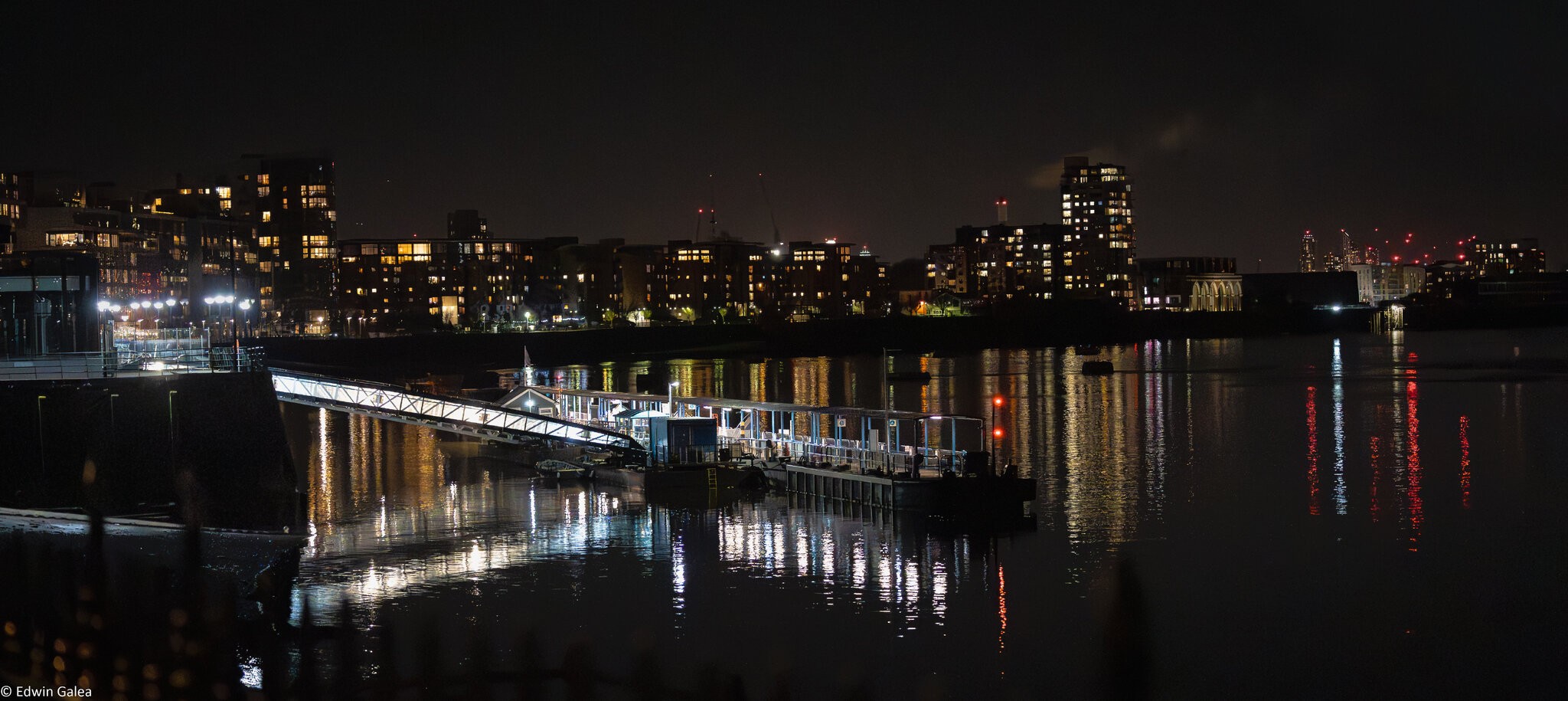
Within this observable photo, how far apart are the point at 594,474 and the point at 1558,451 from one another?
125ft

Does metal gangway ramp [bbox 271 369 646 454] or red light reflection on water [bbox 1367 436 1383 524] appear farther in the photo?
metal gangway ramp [bbox 271 369 646 454]

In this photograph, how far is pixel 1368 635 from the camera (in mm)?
26062

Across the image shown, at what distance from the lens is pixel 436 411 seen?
4641 cm

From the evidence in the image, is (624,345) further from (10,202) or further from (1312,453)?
(1312,453)

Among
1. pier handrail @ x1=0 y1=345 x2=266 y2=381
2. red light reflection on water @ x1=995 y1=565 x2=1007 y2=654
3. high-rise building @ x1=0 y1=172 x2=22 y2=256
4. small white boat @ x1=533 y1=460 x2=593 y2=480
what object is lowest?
red light reflection on water @ x1=995 y1=565 x2=1007 y2=654

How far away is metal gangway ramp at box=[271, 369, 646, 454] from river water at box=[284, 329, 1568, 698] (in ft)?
6.42

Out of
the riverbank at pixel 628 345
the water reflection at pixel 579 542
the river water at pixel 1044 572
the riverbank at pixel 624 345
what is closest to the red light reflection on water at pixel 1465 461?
the river water at pixel 1044 572

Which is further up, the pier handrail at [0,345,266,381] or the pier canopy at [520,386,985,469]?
the pier handrail at [0,345,266,381]

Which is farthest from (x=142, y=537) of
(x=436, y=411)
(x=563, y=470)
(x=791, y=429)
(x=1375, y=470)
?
(x=1375, y=470)

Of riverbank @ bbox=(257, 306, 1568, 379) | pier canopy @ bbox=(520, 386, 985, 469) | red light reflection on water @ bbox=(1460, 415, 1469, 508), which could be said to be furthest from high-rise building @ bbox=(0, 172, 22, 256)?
red light reflection on water @ bbox=(1460, 415, 1469, 508)

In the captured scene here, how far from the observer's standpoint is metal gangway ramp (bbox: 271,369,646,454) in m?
44.7

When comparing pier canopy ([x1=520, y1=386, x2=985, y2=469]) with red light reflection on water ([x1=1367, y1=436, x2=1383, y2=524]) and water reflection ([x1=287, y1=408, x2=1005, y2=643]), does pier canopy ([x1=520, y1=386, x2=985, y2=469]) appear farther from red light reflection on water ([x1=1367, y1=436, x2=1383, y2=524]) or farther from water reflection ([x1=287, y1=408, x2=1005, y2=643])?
red light reflection on water ([x1=1367, y1=436, x2=1383, y2=524])

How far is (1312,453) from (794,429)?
21.8 metres

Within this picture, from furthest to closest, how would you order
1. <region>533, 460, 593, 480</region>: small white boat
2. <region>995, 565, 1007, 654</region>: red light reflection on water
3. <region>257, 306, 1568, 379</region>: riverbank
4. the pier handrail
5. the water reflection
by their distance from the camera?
<region>257, 306, 1568, 379</region>: riverbank < <region>533, 460, 593, 480</region>: small white boat < the pier handrail < the water reflection < <region>995, 565, 1007, 654</region>: red light reflection on water
